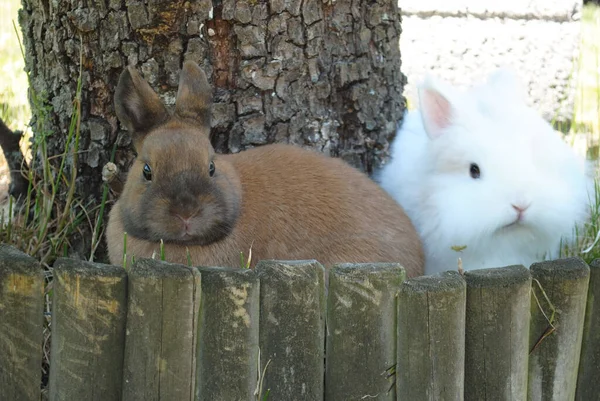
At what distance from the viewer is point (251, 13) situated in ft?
11.9

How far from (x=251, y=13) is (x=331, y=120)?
0.64 m

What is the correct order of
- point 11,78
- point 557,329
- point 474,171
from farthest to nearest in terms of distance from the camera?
point 11,78 → point 474,171 → point 557,329

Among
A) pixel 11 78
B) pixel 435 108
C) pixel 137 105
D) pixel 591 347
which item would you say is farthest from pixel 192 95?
pixel 11 78

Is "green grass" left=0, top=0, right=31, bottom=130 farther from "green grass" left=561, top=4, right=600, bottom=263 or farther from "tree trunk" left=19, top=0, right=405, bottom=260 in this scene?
"green grass" left=561, top=4, right=600, bottom=263

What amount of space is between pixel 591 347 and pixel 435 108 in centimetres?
135

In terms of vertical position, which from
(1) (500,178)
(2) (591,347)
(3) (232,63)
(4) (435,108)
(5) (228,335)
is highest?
(3) (232,63)

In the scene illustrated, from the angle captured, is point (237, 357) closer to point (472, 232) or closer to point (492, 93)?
point (472, 232)

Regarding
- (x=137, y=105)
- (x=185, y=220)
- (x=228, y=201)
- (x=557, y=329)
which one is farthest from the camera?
(x=137, y=105)

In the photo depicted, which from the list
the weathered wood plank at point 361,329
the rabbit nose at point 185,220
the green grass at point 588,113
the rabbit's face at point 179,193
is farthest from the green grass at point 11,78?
the green grass at point 588,113

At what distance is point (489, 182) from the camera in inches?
134

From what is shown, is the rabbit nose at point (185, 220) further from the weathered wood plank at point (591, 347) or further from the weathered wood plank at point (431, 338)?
the weathered wood plank at point (591, 347)

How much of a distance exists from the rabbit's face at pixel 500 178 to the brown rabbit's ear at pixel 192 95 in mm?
1098

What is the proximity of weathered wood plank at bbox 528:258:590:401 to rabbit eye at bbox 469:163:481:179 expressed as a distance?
92cm

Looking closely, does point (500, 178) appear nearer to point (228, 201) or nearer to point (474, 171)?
point (474, 171)
